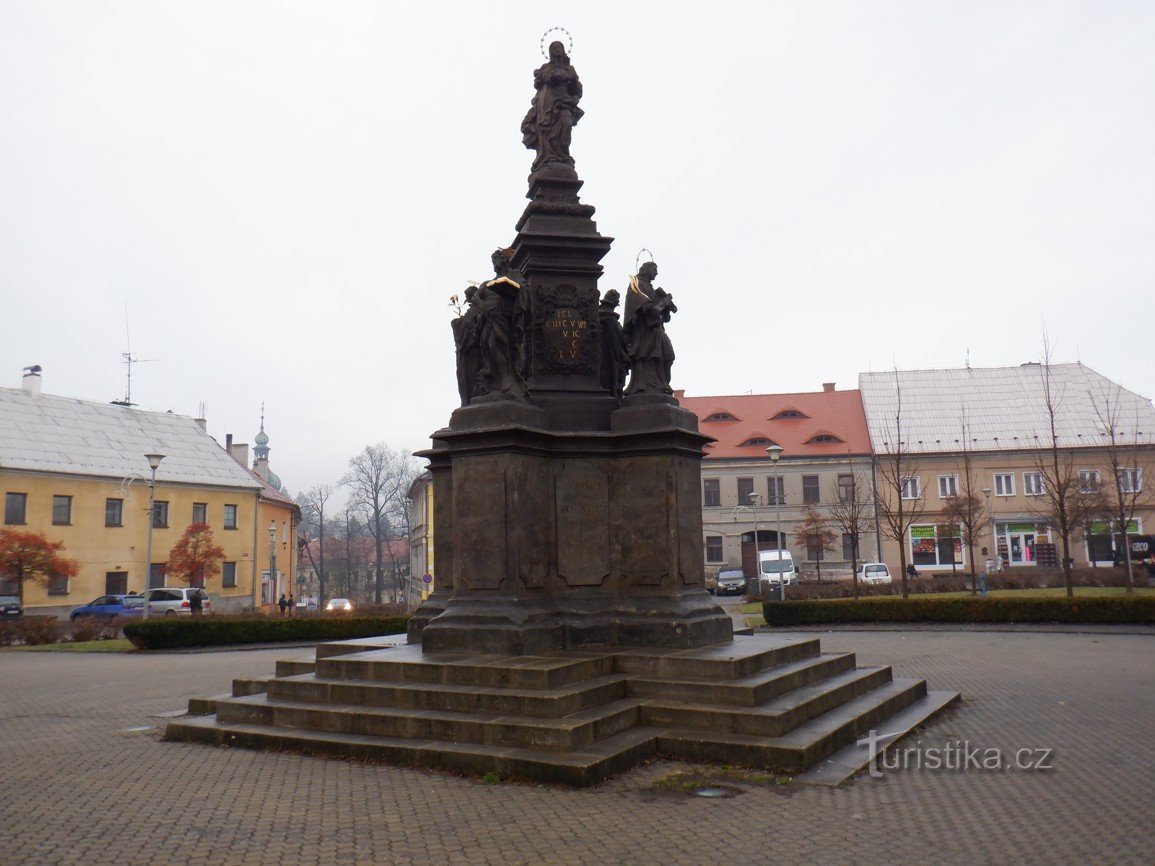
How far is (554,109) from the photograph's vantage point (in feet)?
40.7

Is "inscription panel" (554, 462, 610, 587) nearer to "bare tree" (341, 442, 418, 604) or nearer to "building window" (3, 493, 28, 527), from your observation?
"building window" (3, 493, 28, 527)

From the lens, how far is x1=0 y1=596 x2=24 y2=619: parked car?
34969mm

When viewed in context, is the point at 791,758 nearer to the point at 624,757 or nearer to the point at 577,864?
the point at 624,757

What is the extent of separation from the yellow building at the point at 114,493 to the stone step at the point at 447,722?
1289 inches

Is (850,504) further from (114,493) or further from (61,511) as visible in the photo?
(61,511)

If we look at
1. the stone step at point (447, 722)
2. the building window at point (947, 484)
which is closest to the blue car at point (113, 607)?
the stone step at point (447, 722)

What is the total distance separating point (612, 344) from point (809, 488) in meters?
43.9

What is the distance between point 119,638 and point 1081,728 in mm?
27170

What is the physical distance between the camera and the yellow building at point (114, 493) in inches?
1656

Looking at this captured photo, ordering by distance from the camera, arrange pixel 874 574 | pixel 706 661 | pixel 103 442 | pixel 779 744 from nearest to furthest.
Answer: pixel 779 744, pixel 706 661, pixel 874 574, pixel 103 442

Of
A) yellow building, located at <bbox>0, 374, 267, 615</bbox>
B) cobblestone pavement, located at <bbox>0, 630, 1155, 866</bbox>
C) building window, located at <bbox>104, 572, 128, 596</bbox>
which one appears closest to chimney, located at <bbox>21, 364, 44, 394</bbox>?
yellow building, located at <bbox>0, 374, 267, 615</bbox>

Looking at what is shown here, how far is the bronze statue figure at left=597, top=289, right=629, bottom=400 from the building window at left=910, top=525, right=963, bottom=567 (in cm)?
4149

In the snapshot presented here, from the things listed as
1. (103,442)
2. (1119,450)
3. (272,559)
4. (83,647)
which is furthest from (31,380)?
(1119,450)

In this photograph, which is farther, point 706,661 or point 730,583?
point 730,583
